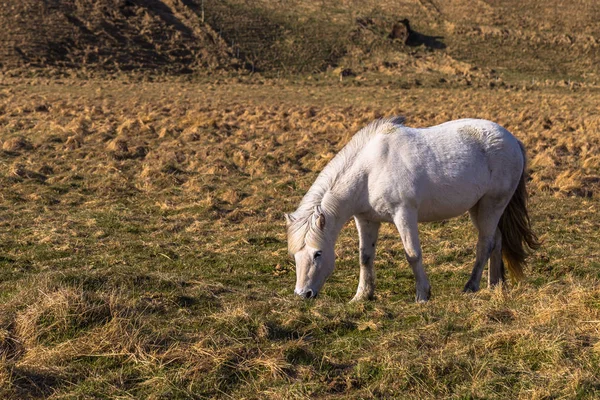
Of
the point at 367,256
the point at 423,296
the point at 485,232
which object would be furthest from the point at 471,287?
the point at 367,256

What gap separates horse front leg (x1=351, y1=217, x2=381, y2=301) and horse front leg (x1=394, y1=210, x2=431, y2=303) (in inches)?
18.2

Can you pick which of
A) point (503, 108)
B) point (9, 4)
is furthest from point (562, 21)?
point (9, 4)

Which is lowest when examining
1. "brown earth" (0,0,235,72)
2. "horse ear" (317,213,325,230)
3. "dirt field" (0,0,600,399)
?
"brown earth" (0,0,235,72)

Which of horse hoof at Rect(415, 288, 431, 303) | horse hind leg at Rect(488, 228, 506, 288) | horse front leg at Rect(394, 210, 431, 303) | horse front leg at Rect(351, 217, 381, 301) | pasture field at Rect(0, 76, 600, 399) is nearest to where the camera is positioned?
pasture field at Rect(0, 76, 600, 399)

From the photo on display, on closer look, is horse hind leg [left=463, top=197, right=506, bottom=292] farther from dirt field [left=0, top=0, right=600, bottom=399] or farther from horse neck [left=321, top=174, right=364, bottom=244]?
horse neck [left=321, top=174, right=364, bottom=244]

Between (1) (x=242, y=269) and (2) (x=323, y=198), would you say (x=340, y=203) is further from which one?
(1) (x=242, y=269)

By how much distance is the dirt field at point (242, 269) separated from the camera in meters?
4.38

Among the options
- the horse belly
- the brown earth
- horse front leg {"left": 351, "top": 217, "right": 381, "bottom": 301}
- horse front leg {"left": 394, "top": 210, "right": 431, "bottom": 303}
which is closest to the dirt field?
horse front leg {"left": 351, "top": 217, "right": 381, "bottom": 301}

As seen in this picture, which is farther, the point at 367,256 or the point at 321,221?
the point at 367,256

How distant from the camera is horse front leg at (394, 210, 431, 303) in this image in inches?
253

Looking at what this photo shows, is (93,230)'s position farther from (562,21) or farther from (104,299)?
(562,21)

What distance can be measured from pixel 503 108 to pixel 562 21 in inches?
1725

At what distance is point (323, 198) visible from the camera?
6480mm

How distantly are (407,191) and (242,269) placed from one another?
301cm
